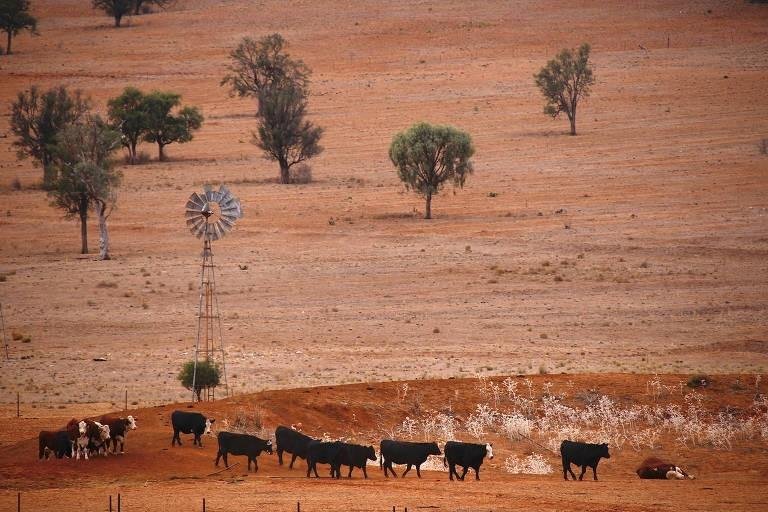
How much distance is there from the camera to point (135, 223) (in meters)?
62.1

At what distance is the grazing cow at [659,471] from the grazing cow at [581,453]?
2.64 ft

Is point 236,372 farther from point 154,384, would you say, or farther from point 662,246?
point 662,246

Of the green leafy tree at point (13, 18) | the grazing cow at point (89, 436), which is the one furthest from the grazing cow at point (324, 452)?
the green leafy tree at point (13, 18)

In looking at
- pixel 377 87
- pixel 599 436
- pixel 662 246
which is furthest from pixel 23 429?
pixel 377 87

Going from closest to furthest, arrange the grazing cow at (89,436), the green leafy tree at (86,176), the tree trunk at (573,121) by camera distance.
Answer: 1. the grazing cow at (89,436)
2. the green leafy tree at (86,176)
3. the tree trunk at (573,121)

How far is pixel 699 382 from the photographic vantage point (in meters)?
30.2

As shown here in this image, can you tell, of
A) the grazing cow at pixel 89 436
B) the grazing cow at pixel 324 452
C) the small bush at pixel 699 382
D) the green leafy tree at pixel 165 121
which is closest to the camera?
the grazing cow at pixel 89 436

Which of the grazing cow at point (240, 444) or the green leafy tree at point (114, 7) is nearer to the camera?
the grazing cow at point (240, 444)

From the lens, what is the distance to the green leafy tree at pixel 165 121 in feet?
260

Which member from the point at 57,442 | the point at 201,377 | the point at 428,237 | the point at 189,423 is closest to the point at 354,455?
the point at 189,423

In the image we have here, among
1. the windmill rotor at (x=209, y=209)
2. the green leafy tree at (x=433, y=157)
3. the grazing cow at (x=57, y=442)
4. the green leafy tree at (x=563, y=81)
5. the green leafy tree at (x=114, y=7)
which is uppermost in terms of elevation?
the green leafy tree at (x=114, y=7)

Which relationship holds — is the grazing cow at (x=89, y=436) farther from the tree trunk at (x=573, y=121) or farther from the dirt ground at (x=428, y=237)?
the tree trunk at (x=573, y=121)

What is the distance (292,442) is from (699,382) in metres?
11.4

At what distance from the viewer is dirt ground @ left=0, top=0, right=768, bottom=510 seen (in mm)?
35000
